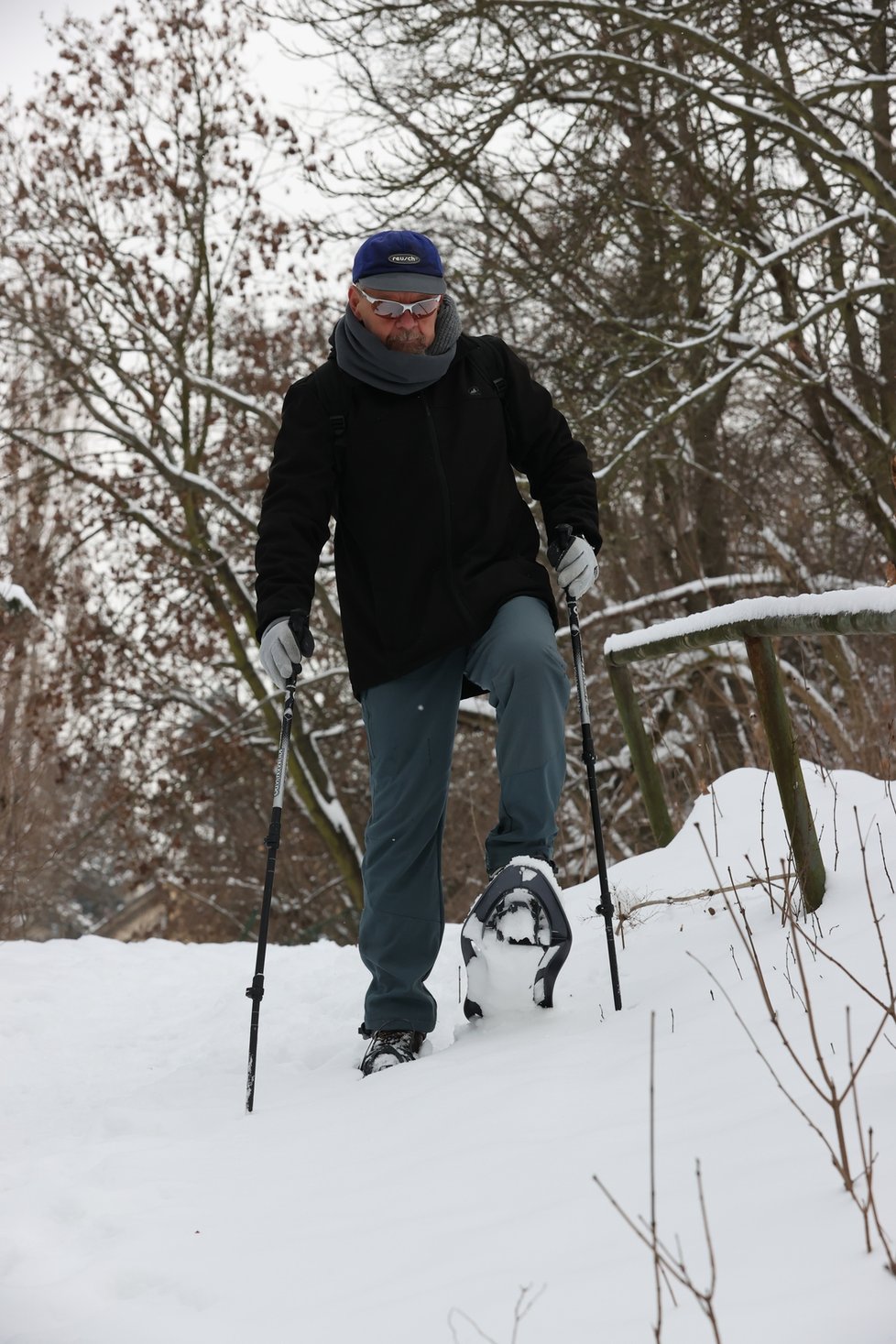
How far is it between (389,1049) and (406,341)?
5.97ft

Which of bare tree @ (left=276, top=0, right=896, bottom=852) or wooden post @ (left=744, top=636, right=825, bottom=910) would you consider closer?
wooden post @ (left=744, top=636, right=825, bottom=910)

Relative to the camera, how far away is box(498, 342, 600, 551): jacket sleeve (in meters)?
3.34

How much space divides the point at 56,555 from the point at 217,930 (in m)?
7.86

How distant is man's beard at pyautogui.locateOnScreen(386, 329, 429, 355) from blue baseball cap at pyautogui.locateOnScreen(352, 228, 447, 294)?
0.36 feet

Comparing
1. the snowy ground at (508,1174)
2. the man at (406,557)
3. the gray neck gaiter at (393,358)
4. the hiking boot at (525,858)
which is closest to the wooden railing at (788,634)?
the snowy ground at (508,1174)

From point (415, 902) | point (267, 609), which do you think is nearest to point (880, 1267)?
point (415, 902)

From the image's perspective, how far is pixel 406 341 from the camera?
3166 millimetres

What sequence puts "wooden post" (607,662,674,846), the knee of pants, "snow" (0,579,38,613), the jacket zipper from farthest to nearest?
"snow" (0,579,38,613) → "wooden post" (607,662,674,846) → the jacket zipper → the knee of pants

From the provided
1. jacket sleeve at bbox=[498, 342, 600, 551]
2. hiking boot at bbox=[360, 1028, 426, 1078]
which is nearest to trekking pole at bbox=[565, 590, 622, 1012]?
jacket sleeve at bbox=[498, 342, 600, 551]

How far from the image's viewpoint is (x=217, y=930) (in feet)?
65.0

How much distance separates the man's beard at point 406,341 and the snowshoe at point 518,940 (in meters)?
1.37

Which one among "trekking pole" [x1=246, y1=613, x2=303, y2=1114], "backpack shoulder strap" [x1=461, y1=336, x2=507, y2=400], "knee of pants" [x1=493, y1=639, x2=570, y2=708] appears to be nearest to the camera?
"trekking pole" [x1=246, y1=613, x2=303, y2=1114]

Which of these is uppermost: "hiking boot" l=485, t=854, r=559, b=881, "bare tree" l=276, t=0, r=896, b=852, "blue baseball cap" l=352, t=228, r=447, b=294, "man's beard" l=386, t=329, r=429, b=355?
"bare tree" l=276, t=0, r=896, b=852

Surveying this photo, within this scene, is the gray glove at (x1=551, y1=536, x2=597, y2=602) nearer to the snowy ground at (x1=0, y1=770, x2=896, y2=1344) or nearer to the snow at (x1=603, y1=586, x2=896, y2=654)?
the snow at (x1=603, y1=586, x2=896, y2=654)
